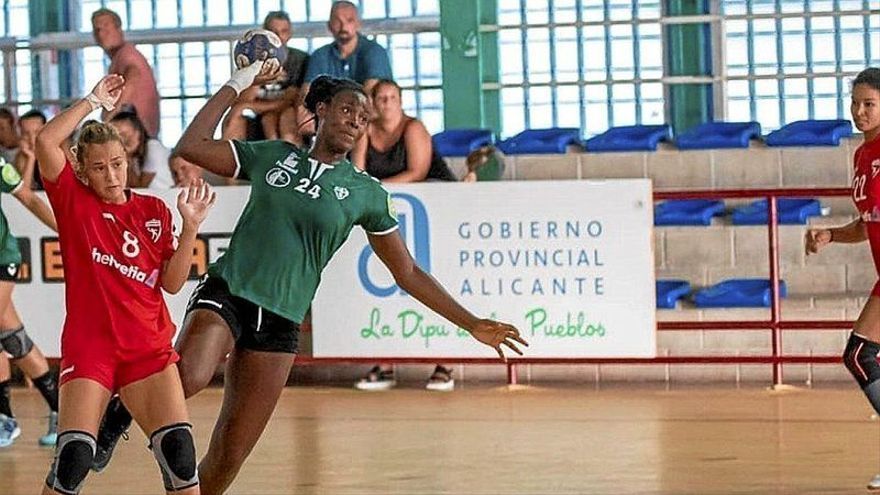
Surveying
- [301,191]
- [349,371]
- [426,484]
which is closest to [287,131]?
[349,371]

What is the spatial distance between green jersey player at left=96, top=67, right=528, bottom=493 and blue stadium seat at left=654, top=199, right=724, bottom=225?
21.8 feet

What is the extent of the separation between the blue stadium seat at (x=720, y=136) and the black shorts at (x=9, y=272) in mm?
5533

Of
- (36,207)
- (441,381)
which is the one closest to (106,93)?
(36,207)

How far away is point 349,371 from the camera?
1379 centimetres

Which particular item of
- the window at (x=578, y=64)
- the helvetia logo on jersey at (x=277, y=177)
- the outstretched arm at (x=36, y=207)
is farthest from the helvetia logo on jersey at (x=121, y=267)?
the window at (x=578, y=64)

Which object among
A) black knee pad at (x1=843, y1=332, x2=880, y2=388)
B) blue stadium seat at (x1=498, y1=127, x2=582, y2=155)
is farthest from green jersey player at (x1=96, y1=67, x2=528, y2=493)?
blue stadium seat at (x1=498, y1=127, x2=582, y2=155)

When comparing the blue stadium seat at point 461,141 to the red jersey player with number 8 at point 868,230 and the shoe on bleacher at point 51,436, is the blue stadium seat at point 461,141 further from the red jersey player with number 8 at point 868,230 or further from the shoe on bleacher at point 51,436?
the red jersey player with number 8 at point 868,230

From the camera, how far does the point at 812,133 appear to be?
46.1 ft

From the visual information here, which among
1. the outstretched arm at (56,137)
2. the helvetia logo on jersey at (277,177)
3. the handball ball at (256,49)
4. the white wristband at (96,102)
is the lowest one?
the helvetia logo on jersey at (277,177)

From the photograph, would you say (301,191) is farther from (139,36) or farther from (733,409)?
(139,36)

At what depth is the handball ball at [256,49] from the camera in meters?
7.27

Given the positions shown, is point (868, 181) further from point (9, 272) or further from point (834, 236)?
point (9, 272)

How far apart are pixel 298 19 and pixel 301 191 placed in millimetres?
10189

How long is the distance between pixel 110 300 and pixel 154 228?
0.31m
